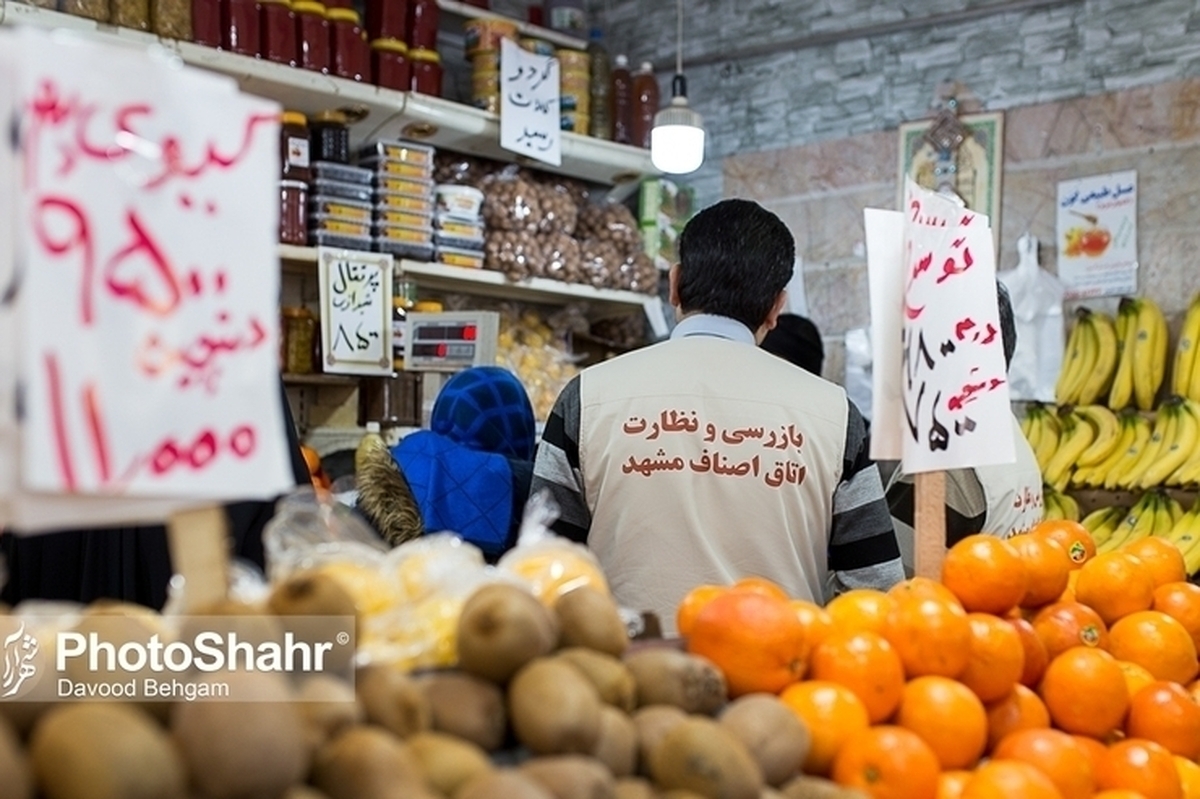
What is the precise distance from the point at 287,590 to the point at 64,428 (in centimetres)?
21

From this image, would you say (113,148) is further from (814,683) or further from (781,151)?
(781,151)

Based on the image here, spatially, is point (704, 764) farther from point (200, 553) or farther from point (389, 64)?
point (389, 64)

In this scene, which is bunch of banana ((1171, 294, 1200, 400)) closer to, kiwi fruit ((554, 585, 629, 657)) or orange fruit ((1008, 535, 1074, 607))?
orange fruit ((1008, 535, 1074, 607))

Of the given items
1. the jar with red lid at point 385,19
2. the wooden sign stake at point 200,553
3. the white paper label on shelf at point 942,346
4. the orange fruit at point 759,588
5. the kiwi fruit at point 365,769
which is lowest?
the kiwi fruit at point 365,769

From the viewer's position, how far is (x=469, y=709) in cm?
101

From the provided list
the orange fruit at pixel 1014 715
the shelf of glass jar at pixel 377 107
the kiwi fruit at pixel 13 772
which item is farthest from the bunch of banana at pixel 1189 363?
the kiwi fruit at pixel 13 772

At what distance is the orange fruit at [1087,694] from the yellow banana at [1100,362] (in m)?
3.34

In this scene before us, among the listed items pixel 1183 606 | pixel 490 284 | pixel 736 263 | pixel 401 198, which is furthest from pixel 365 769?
pixel 490 284

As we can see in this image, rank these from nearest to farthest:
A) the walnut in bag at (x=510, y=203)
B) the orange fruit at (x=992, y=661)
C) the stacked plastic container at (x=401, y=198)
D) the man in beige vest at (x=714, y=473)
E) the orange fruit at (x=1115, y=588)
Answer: the orange fruit at (x=992, y=661), the orange fruit at (x=1115, y=588), the man in beige vest at (x=714, y=473), the stacked plastic container at (x=401, y=198), the walnut in bag at (x=510, y=203)

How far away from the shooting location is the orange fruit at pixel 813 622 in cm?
140

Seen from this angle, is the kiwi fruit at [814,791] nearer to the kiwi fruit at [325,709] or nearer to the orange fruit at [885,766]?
the orange fruit at [885,766]

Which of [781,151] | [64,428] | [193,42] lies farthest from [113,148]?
[781,151]

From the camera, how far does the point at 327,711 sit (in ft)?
2.97

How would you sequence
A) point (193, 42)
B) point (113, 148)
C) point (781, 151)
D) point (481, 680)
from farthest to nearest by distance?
1. point (781, 151)
2. point (193, 42)
3. point (481, 680)
4. point (113, 148)
